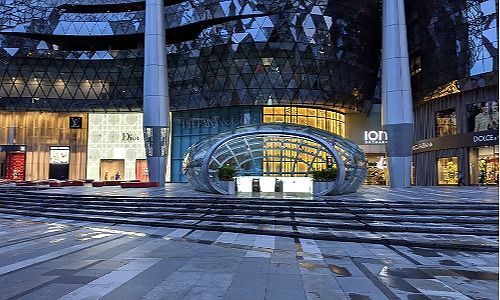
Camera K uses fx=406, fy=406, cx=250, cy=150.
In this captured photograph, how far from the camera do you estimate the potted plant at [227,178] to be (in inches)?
1055

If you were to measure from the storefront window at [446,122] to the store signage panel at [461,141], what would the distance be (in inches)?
42.3

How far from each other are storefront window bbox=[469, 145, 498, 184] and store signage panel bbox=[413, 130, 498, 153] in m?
1.01

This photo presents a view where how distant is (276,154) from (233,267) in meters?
20.8

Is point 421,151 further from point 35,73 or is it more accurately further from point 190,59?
point 35,73

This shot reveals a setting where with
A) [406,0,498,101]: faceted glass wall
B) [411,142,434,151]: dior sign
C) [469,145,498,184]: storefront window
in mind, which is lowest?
[469,145,498,184]: storefront window

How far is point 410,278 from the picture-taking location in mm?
8219

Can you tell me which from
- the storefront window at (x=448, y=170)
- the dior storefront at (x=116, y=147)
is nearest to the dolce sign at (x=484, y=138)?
the storefront window at (x=448, y=170)

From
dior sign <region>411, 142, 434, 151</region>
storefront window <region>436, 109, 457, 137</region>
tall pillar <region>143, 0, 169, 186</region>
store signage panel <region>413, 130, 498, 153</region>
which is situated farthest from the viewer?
dior sign <region>411, 142, 434, 151</region>

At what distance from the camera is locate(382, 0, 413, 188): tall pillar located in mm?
36531

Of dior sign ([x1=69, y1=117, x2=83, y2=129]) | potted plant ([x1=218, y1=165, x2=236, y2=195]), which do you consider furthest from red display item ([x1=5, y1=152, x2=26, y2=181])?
potted plant ([x1=218, y1=165, x2=236, y2=195])

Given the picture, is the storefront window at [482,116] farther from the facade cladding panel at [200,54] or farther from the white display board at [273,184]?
the white display board at [273,184]

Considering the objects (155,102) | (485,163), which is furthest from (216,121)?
(485,163)

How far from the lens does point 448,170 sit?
152ft

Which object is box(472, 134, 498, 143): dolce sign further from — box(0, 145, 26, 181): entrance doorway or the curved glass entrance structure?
box(0, 145, 26, 181): entrance doorway
